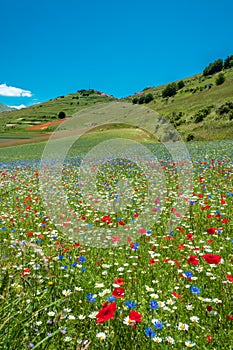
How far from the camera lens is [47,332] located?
2.82m

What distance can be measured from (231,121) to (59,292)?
138 ft

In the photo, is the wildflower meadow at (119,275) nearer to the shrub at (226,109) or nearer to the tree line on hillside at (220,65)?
the shrub at (226,109)

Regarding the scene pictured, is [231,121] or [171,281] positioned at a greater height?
[231,121]

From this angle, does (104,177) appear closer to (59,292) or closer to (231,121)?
(59,292)

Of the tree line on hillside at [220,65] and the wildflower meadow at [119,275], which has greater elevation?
the tree line on hillside at [220,65]

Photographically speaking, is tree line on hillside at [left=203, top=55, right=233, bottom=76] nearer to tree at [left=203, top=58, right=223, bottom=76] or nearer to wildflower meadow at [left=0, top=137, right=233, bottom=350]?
tree at [left=203, top=58, right=223, bottom=76]

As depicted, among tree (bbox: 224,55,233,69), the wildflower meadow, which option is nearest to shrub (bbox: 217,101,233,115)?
the wildflower meadow

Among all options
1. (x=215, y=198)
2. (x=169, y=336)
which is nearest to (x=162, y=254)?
(x=169, y=336)

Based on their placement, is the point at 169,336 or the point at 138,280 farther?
the point at 138,280

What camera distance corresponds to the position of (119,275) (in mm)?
4297

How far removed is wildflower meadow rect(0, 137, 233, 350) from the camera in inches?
100

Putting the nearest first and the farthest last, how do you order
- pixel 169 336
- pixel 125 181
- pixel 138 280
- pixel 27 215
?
pixel 169 336 < pixel 138 280 < pixel 27 215 < pixel 125 181

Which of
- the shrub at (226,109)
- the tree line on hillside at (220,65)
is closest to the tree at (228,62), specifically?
the tree line on hillside at (220,65)

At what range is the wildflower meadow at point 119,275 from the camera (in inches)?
100
